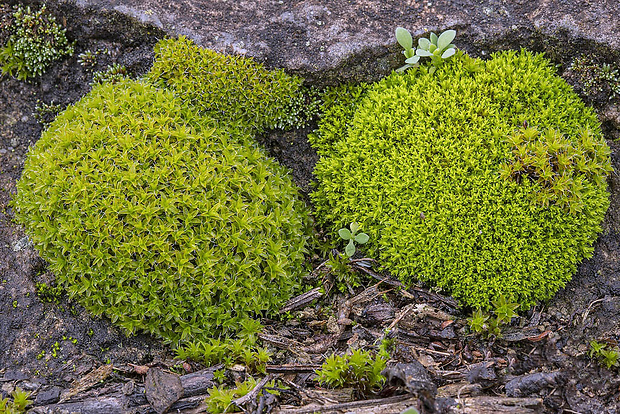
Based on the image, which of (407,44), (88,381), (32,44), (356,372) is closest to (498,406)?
(356,372)

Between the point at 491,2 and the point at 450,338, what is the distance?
126 inches

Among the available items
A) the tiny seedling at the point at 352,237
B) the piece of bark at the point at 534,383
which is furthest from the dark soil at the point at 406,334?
the tiny seedling at the point at 352,237

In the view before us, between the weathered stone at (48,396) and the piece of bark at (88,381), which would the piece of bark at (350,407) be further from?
the weathered stone at (48,396)

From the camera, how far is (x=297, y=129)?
5027 mm

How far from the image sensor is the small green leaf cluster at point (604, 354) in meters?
3.60

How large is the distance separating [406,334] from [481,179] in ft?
4.74

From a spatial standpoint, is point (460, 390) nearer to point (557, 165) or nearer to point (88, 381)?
point (557, 165)

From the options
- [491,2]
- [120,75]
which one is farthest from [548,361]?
[120,75]

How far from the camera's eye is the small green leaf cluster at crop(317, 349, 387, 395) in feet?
11.5

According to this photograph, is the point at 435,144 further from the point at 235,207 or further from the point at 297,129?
the point at 235,207

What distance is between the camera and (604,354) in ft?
11.9

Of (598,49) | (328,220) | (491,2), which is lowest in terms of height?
(328,220)

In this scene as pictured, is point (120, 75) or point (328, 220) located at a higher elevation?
point (120, 75)

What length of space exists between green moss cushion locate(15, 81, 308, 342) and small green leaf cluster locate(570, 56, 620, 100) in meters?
3.01
